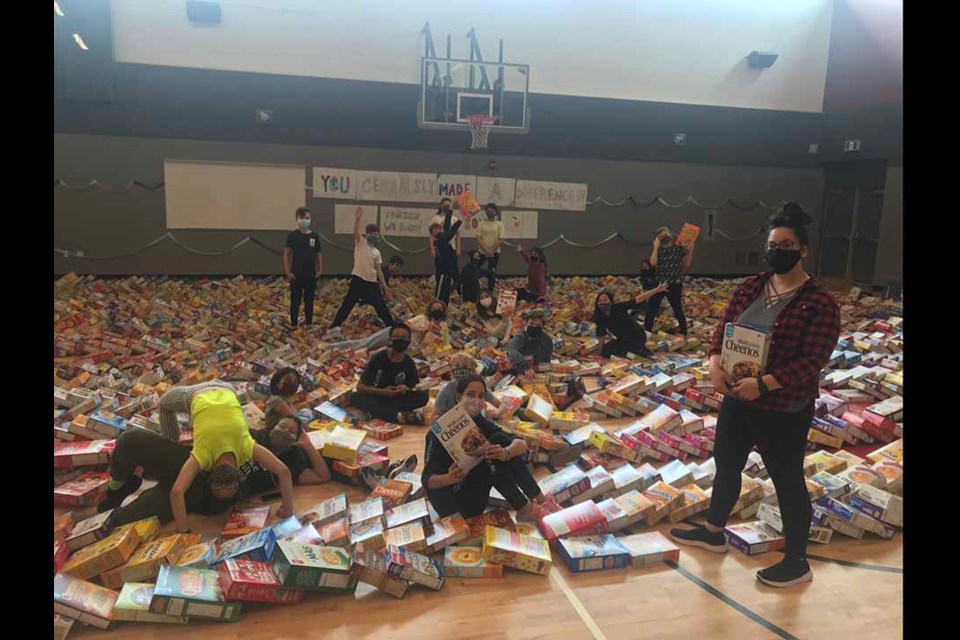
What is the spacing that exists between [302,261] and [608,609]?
6.57 meters

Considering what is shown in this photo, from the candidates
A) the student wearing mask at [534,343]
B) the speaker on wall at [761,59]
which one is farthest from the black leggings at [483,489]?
the speaker on wall at [761,59]

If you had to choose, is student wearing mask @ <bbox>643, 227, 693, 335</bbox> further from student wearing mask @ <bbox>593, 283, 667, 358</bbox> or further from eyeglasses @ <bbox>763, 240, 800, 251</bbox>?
Answer: eyeglasses @ <bbox>763, 240, 800, 251</bbox>

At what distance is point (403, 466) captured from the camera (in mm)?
4316

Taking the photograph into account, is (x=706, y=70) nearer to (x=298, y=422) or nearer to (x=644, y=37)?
(x=644, y=37)

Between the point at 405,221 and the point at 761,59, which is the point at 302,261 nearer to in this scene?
the point at 405,221

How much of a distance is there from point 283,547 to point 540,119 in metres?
11.6

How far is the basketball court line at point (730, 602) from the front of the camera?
2.79 m

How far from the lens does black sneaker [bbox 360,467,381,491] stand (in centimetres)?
410

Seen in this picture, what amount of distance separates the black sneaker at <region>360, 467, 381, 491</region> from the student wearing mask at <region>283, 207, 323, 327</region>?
4817 millimetres

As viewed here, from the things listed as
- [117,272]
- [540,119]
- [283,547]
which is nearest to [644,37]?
[540,119]

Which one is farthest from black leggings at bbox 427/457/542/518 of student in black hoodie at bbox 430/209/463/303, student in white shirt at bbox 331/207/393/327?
student in black hoodie at bbox 430/209/463/303

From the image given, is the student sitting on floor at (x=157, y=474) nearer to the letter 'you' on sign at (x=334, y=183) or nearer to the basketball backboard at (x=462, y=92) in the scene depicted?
the basketball backboard at (x=462, y=92)

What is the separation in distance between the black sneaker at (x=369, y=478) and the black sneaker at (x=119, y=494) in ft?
4.18

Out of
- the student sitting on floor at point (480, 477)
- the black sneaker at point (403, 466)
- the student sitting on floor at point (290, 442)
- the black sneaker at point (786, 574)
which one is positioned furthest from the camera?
the black sneaker at point (403, 466)
